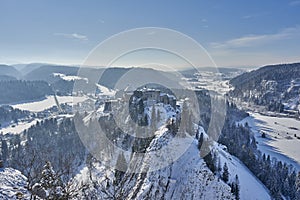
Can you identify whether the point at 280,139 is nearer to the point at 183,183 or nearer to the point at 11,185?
the point at 183,183

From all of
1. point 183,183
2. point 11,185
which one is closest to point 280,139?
point 183,183

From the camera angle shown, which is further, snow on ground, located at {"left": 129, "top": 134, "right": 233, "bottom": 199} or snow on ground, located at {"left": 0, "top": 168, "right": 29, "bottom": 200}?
snow on ground, located at {"left": 129, "top": 134, "right": 233, "bottom": 199}

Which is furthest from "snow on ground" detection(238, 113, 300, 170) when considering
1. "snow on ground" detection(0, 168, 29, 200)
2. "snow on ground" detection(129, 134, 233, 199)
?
"snow on ground" detection(0, 168, 29, 200)

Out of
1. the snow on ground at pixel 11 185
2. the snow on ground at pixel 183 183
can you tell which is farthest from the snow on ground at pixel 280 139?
the snow on ground at pixel 11 185

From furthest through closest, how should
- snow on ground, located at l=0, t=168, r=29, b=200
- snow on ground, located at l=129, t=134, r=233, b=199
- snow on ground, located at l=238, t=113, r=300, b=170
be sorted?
snow on ground, located at l=238, t=113, r=300, b=170, snow on ground, located at l=129, t=134, r=233, b=199, snow on ground, located at l=0, t=168, r=29, b=200

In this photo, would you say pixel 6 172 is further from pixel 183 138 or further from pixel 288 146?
pixel 288 146

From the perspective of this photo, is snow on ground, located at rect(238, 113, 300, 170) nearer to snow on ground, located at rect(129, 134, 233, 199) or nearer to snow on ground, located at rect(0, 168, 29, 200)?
snow on ground, located at rect(129, 134, 233, 199)
